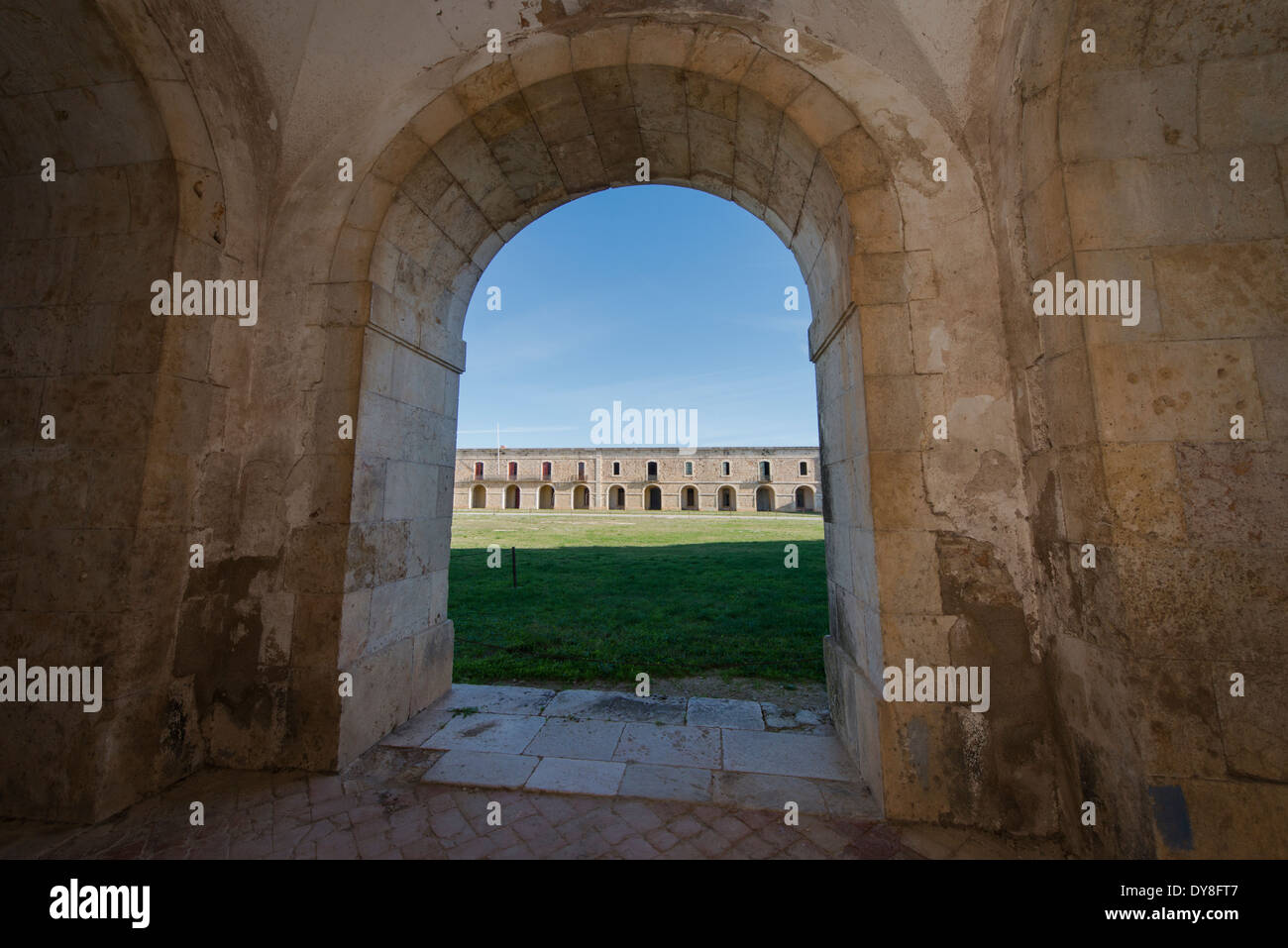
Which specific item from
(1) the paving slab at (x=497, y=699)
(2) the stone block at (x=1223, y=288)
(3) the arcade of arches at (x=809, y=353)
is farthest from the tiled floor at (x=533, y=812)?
(2) the stone block at (x=1223, y=288)

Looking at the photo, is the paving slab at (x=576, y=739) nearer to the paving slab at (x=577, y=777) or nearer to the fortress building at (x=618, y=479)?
the paving slab at (x=577, y=777)

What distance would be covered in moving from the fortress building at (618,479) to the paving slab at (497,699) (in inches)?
1472

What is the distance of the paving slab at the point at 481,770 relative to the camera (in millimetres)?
2590

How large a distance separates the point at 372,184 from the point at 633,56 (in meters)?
1.77

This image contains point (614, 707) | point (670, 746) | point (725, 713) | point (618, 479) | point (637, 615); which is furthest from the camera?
point (618, 479)

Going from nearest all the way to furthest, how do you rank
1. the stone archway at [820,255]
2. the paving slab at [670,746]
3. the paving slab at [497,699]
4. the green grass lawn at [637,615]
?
1. the stone archway at [820,255]
2. the paving slab at [670,746]
3. the paving slab at [497,699]
4. the green grass lawn at [637,615]

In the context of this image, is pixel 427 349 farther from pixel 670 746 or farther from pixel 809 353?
pixel 670 746

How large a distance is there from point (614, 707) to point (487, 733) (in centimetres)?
90

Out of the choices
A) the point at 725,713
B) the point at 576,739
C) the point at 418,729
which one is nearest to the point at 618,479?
the point at 725,713

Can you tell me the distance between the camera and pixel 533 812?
235cm

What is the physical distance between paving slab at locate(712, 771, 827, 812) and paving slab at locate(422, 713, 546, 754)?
1.24 metres
